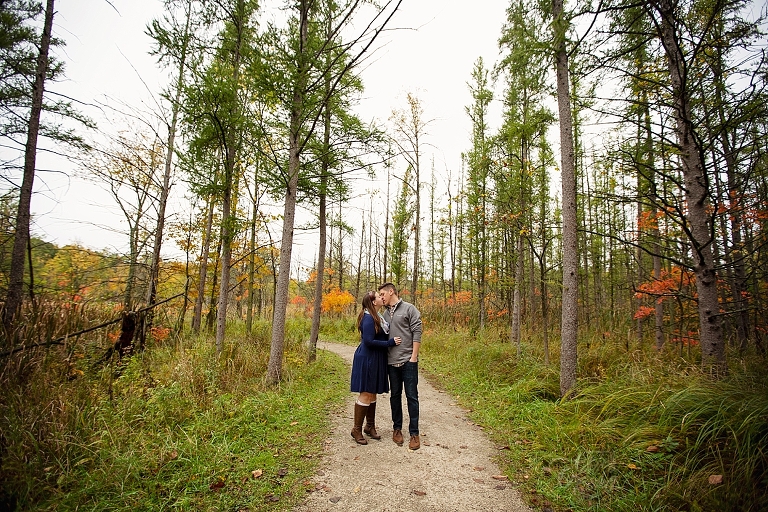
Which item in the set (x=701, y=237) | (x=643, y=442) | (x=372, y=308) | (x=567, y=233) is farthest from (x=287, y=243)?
(x=701, y=237)

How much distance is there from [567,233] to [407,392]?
3579 millimetres

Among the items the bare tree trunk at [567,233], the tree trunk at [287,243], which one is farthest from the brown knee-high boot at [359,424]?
the bare tree trunk at [567,233]

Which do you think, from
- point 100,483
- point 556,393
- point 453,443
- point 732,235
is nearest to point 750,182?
point 732,235

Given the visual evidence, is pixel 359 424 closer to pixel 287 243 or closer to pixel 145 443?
pixel 145 443

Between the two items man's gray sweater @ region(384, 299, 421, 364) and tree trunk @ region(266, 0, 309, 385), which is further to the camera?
tree trunk @ region(266, 0, 309, 385)

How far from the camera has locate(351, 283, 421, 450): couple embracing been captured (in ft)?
13.0

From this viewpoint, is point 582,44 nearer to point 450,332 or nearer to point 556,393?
point 556,393

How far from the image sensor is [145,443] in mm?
3174

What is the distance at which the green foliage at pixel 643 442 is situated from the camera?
241 cm

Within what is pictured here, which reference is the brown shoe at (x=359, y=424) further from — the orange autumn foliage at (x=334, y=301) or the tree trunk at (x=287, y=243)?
the orange autumn foliage at (x=334, y=301)

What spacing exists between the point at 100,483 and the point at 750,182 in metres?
11.8

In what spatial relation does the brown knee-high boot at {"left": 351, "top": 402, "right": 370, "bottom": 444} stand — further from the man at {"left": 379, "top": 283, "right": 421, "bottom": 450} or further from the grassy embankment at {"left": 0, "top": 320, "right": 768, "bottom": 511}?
the grassy embankment at {"left": 0, "top": 320, "right": 768, "bottom": 511}

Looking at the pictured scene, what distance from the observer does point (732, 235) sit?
8.65 meters

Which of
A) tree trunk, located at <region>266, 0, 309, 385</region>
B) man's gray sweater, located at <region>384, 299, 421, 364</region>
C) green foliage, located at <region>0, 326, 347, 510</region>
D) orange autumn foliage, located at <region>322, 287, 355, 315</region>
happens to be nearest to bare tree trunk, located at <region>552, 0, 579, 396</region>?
man's gray sweater, located at <region>384, 299, 421, 364</region>
